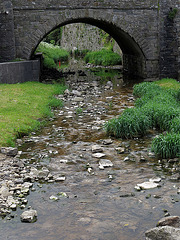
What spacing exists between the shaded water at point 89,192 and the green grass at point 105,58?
59.4 feet

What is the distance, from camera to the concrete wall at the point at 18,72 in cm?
1301

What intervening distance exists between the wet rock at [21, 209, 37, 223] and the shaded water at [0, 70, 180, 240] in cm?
7

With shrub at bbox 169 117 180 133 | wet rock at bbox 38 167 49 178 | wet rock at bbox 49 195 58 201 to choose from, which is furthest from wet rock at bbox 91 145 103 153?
wet rock at bbox 49 195 58 201

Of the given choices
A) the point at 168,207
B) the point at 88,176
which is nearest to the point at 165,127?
the point at 88,176

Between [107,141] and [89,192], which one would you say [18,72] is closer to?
[107,141]

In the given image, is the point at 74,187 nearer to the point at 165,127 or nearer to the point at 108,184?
the point at 108,184

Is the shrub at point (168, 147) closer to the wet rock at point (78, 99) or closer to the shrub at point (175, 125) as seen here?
the shrub at point (175, 125)

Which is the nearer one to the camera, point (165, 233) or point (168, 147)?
point (165, 233)

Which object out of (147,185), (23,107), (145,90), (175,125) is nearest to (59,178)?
(147,185)

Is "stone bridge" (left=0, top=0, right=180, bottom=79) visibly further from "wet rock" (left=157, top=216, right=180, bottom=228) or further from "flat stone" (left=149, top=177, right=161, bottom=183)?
"wet rock" (left=157, top=216, right=180, bottom=228)

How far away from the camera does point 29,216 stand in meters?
4.30

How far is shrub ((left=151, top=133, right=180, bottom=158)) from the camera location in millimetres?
6328

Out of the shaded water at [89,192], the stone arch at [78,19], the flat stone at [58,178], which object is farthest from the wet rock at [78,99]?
the flat stone at [58,178]

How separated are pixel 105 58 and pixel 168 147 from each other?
21327mm
